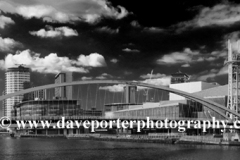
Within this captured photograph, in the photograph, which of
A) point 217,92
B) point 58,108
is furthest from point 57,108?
point 217,92

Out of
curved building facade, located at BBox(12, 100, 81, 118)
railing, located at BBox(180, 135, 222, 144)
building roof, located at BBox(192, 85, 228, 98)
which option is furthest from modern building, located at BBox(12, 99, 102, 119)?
railing, located at BBox(180, 135, 222, 144)

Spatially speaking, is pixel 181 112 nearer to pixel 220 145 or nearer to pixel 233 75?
pixel 233 75

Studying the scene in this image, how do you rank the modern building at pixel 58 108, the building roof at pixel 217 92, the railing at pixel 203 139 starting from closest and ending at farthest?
the railing at pixel 203 139
the building roof at pixel 217 92
the modern building at pixel 58 108

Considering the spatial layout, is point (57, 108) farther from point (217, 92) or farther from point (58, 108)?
point (217, 92)

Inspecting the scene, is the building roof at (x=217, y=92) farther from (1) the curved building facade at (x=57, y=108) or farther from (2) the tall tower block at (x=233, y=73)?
(1) the curved building facade at (x=57, y=108)

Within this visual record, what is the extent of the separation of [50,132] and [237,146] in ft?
262

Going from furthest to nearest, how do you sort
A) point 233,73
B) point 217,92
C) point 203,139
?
1. point 217,92
2. point 233,73
3. point 203,139

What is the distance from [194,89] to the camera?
123188 millimetres

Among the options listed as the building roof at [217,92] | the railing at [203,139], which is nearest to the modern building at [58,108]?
the building roof at [217,92]

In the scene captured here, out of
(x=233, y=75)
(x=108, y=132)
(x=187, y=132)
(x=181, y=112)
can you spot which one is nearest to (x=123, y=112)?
(x=108, y=132)

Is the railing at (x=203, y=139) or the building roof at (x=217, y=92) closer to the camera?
the railing at (x=203, y=139)

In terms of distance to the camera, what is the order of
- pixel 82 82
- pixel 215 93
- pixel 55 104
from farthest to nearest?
pixel 55 104, pixel 215 93, pixel 82 82

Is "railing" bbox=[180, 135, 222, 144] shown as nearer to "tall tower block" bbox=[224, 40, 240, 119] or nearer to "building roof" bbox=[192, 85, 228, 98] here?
"tall tower block" bbox=[224, 40, 240, 119]

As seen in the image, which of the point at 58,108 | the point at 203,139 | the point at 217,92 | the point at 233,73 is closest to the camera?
the point at 203,139
